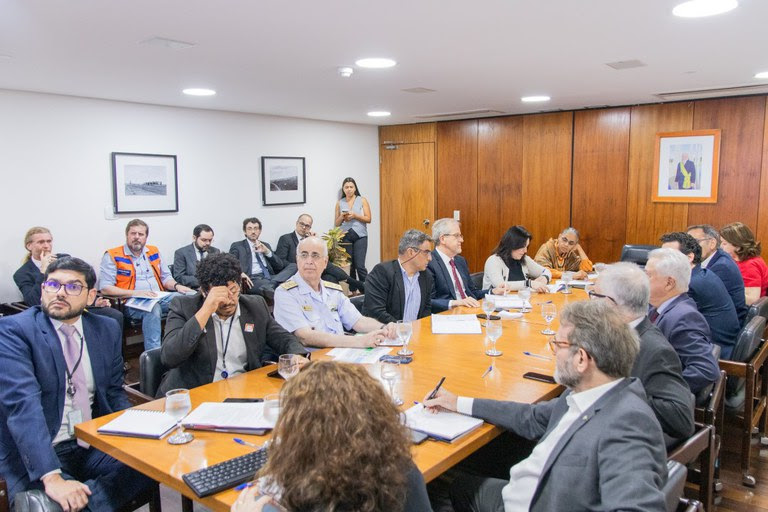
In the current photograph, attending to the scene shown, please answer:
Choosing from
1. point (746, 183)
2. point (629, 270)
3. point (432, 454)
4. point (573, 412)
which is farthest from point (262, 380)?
point (746, 183)

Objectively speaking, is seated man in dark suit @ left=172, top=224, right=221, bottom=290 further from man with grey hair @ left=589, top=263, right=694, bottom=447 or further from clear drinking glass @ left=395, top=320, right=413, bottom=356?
man with grey hair @ left=589, top=263, right=694, bottom=447

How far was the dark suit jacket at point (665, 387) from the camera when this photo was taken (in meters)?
2.11

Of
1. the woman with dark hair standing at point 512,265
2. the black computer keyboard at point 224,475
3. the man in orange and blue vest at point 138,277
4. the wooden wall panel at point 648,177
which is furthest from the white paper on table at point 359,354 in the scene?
the wooden wall panel at point 648,177

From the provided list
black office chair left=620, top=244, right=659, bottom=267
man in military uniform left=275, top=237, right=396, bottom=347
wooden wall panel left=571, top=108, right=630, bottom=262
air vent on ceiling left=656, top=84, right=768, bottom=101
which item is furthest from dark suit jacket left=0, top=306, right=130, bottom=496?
wooden wall panel left=571, top=108, right=630, bottom=262

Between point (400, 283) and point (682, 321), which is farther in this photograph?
point (400, 283)

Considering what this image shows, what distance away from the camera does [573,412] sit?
181cm

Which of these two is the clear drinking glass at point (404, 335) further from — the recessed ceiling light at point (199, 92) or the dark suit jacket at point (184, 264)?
the dark suit jacket at point (184, 264)

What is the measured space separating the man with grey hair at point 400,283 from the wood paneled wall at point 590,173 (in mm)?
4072

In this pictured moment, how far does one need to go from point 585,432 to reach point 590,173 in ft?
20.8

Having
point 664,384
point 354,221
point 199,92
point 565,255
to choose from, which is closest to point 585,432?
point 664,384

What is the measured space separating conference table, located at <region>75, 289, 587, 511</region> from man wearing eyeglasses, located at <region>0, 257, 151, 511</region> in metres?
0.17

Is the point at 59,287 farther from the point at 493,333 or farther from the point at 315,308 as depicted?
the point at 493,333

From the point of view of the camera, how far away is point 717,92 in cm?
605

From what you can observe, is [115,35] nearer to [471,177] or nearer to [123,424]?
[123,424]
